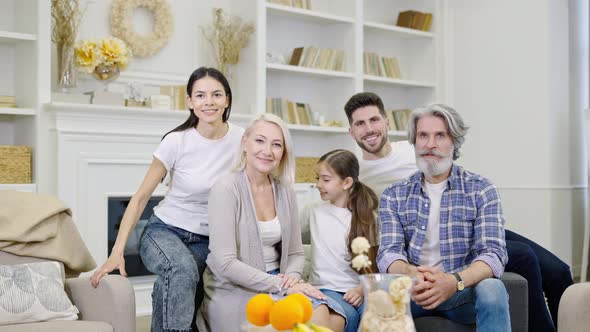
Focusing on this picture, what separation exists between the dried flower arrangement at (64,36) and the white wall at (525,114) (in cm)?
338

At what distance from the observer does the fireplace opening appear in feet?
16.2

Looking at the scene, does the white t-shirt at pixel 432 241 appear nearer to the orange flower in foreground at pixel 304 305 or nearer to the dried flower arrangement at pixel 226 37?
the orange flower in foreground at pixel 304 305

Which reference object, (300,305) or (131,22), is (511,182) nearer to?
(131,22)

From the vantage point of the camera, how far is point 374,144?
3.72 metres

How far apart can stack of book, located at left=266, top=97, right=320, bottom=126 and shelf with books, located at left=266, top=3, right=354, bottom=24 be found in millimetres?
649

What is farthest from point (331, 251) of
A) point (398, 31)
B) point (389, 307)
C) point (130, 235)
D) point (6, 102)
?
point (398, 31)

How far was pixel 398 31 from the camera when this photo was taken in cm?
654

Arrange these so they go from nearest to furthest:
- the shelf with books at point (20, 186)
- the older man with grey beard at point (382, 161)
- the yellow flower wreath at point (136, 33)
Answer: the older man with grey beard at point (382, 161)
the shelf with books at point (20, 186)
the yellow flower wreath at point (136, 33)

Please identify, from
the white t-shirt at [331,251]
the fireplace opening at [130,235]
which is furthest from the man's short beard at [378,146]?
the fireplace opening at [130,235]

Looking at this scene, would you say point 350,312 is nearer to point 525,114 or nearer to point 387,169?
point 387,169

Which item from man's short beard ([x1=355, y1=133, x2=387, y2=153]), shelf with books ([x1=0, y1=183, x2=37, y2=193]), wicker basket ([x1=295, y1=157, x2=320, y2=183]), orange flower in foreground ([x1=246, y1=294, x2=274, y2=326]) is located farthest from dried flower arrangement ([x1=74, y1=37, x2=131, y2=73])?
orange flower in foreground ([x1=246, y1=294, x2=274, y2=326])

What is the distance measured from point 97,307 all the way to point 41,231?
1.32ft

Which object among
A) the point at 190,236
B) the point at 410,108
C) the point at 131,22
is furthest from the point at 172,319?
the point at 410,108

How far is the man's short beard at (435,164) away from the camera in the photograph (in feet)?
9.81
